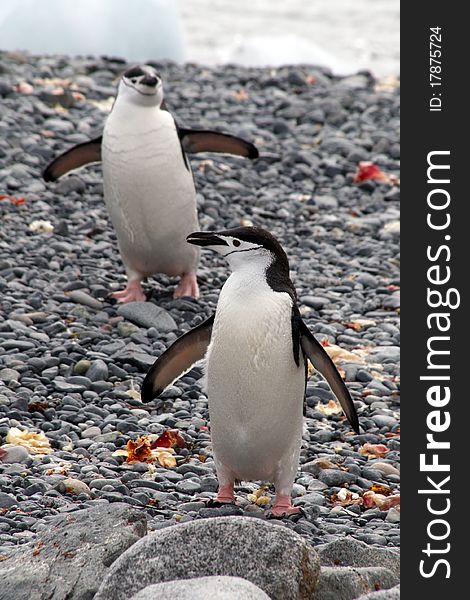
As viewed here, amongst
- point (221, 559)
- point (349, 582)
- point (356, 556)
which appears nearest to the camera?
point (221, 559)

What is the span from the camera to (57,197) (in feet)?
24.7

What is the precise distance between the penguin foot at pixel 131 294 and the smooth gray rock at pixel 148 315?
0.08 meters

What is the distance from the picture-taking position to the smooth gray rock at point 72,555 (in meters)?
3.22

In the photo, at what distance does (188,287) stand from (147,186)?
603 mm

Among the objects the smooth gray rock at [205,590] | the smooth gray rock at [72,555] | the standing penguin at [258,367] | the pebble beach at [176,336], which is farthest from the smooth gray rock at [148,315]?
the smooth gray rock at [205,590]

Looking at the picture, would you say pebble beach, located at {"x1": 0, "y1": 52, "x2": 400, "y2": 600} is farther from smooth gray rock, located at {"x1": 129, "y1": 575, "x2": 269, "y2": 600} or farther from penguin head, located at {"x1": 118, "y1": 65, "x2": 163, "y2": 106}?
penguin head, located at {"x1": 118, "y1": 65, "x2": 163, "y2": 106}

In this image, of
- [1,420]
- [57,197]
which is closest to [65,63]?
[57,197]

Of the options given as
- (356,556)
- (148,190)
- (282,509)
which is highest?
(148,190)

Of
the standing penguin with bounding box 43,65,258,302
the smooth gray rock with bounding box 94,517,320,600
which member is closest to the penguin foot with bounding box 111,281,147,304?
the standing penguin with bounding box 43,65,258,302

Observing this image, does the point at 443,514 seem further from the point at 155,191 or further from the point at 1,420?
the point at 155,191

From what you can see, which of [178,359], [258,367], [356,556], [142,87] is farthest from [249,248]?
[142,87]

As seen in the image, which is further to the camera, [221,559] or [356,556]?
[356,556]

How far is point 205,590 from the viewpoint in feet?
9.60

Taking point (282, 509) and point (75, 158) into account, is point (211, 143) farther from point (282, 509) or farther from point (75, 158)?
point (282, 509)
